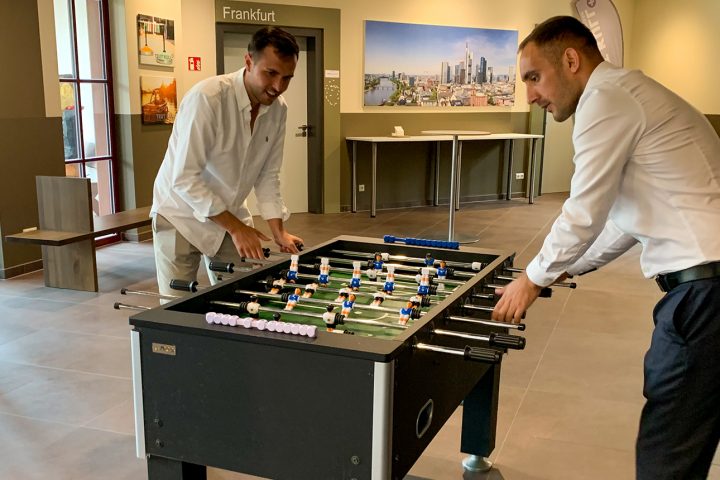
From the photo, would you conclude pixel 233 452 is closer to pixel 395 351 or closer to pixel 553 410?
pixel 395 351

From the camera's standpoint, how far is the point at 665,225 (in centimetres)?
185

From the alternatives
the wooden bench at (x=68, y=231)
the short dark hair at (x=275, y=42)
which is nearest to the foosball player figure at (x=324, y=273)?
the short dark hair at (x=275, y=42)

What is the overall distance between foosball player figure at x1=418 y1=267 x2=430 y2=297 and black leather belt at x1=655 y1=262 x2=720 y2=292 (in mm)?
700

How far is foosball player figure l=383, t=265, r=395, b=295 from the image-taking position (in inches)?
90.4

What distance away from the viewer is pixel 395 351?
1.55m

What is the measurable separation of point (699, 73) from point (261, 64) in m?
9.15

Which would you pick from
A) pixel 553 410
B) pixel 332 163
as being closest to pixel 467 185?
pixel 332 163

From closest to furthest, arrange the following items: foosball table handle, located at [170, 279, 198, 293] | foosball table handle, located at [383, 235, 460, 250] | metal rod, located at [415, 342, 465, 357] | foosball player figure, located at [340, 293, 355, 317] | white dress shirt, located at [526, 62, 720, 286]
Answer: metal rod, located at [415, 342, 465, 357]
white dress shirt, located at [526, 62, 720, 286]
foosball player figure, located at [340, 293, 355, 317]
foosball table handle, located at [170, 279, 198, 293]
foosball table handle, located at [383, 235, 460, 250]

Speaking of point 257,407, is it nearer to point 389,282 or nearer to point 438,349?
point 438,349

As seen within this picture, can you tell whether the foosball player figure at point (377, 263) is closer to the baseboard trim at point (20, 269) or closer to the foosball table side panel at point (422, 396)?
the foosball table side panel at point (422, 396)

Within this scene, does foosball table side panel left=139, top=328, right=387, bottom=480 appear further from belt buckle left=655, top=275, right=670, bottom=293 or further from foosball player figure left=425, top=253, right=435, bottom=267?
foosball player figure left=425, top=253, right=435, bottom=267

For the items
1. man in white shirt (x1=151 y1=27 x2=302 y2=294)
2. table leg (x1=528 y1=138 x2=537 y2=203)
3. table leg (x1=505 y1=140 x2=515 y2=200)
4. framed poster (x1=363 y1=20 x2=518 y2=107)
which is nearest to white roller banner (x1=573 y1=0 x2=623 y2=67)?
framed poster (x1=363 y1=20 x2=518 y2=107)

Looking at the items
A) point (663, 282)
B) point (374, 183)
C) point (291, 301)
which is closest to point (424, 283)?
point (291, 301)

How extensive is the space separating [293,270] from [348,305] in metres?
0.42
